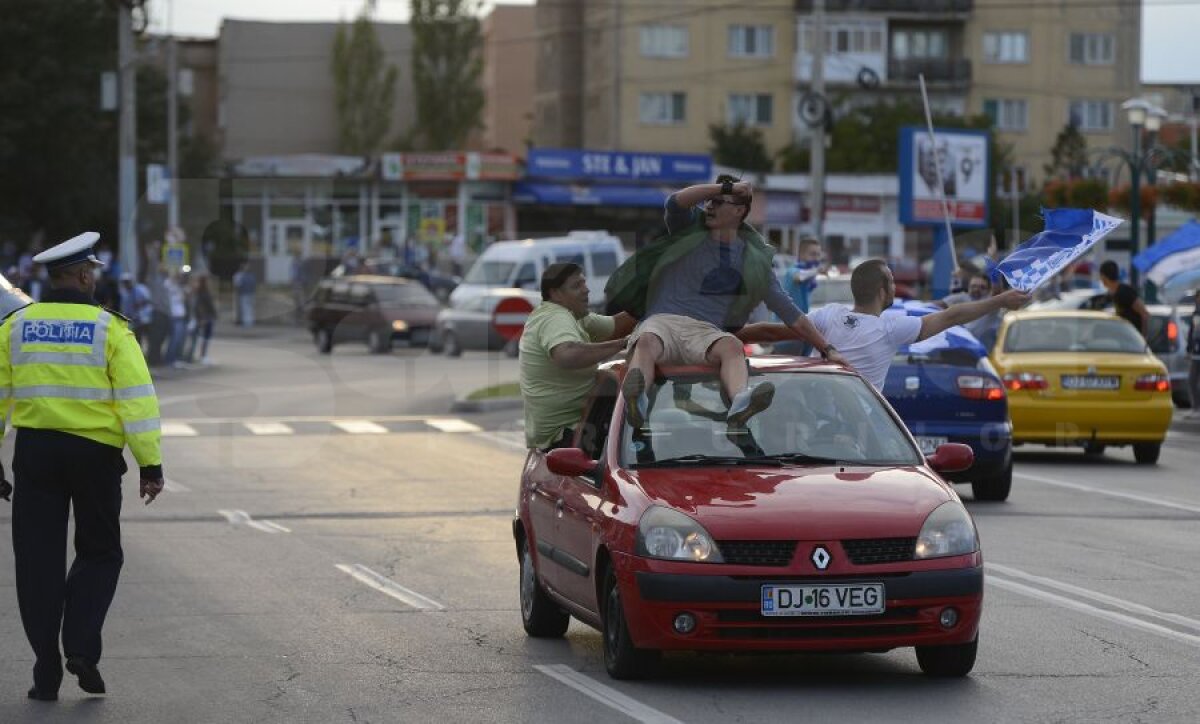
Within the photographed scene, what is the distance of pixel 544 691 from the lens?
362 inches

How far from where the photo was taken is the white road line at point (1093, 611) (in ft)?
35.3

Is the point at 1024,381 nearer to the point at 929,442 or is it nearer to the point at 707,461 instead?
the point at 929,442

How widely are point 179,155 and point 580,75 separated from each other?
27.5 meters

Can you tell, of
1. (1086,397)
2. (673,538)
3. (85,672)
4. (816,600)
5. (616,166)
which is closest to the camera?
(816,600)

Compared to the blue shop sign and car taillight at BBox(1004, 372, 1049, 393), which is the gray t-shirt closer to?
car taillight at BBox(1004, 372, 1049, 393)

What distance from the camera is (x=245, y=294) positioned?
178ft

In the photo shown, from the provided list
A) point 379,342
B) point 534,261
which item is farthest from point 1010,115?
point 379,342

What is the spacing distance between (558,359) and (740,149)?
257 feet

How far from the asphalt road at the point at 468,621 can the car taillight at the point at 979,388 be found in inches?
34.8

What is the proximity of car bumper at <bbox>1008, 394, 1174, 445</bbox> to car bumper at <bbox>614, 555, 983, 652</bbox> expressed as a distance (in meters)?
12.7

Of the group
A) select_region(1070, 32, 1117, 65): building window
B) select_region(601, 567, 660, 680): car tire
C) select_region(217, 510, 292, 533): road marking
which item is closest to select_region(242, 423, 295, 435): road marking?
select_region(217, 510, 292, 533): road marking

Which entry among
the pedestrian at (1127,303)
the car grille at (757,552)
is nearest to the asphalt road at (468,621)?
the car grille at (757,552)

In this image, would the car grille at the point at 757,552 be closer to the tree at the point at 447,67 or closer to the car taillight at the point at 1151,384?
the car taillight at the point at 1151,384

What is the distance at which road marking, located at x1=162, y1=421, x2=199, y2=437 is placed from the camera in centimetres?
2609
